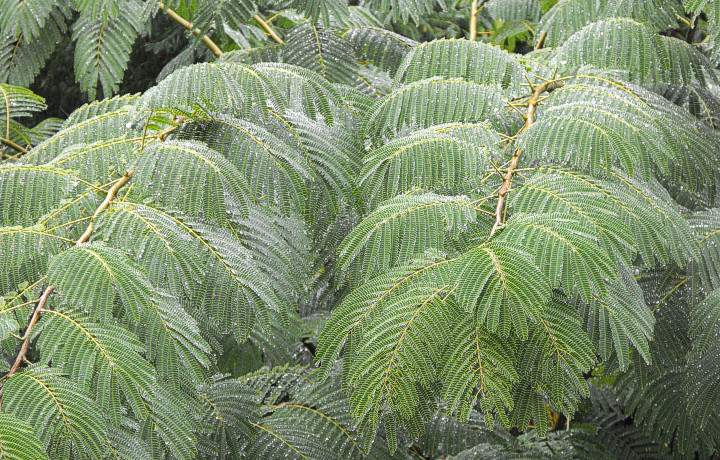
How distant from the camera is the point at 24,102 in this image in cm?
275

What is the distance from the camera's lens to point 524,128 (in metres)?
1.76

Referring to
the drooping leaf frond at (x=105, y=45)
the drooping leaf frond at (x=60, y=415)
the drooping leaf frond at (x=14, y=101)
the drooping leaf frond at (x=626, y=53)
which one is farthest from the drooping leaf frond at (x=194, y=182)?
the drooping leaf frond at (x=105, y=45)

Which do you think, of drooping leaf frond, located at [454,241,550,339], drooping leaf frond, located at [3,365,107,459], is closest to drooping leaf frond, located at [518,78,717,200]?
drooping leaf frond, located at [454,241,550,339]

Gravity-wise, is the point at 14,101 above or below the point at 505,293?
below

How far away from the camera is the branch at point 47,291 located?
4.17ft

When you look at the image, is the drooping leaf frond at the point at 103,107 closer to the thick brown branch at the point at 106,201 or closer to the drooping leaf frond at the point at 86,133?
the drooping leaf frond at the point at 86,133

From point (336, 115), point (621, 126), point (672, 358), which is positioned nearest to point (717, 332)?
point (672, 358)

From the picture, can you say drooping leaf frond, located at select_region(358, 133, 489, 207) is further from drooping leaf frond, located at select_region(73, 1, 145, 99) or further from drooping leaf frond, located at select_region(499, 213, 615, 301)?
drooping leaf frond, located at select_region(73, 1, 145, 99)

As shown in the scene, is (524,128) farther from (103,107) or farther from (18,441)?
(103,107)

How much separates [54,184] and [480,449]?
177 cm

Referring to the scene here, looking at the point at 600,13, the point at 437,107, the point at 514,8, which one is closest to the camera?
the point at 437,107

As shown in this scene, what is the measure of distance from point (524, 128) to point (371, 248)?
21.7 inches

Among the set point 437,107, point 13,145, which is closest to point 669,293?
point 437,107

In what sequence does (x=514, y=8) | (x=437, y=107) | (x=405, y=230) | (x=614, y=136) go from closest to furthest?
1. (x=405, y=230)
2. (x=614, y=136)
3. (x=437, y=107)
4. (x=514, y=8)
